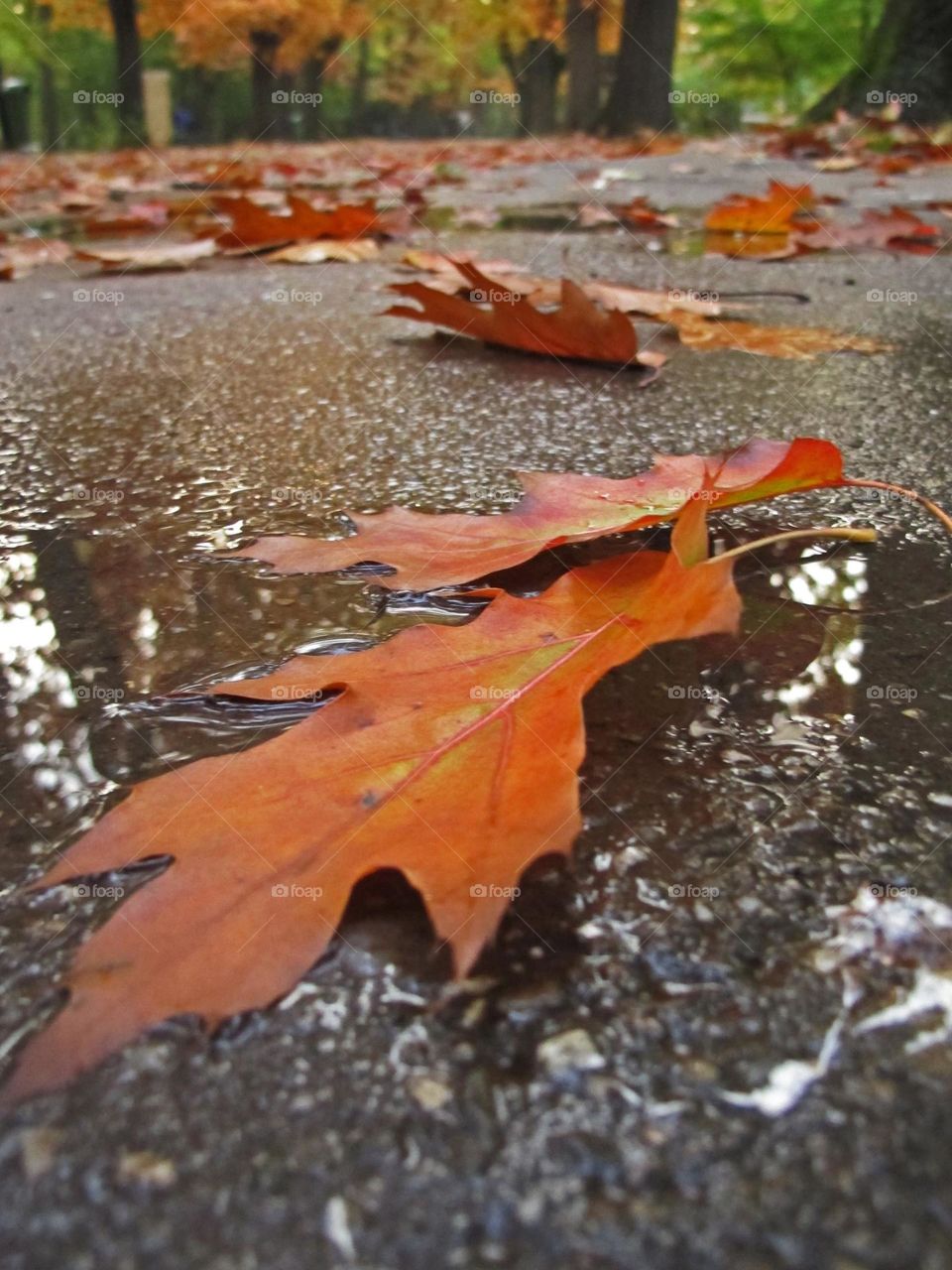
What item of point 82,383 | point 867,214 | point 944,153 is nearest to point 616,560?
point 82,383

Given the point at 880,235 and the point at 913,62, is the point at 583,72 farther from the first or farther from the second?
the point at 880,235

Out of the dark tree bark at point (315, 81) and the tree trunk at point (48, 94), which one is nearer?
the tree trunk at point (48, 94)

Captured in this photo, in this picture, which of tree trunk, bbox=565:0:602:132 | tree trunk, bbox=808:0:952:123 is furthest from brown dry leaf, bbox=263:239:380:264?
tree trunk, bbox=565:0:602:132

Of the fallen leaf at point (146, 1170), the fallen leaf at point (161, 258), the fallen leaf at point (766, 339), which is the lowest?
the fallen leaf at point (146, 1170)

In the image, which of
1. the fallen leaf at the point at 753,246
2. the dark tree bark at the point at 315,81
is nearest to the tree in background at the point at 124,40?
the dark tree bark at the point at 315,81

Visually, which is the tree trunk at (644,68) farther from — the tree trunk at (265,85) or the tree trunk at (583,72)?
the tree trunk at (265,85)

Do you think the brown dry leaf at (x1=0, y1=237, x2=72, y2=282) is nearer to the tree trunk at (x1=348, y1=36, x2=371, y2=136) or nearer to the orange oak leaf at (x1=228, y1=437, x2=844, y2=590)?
the orange oak leaf at (x1=228, y1=437, x2=844, y2=590)

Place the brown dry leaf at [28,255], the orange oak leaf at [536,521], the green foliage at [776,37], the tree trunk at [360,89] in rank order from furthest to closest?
the tree trunk at [360,89]
the green foliage at [776,37]
the brown dry leaf at [28,255]
the orange oak leaf at [536,521]

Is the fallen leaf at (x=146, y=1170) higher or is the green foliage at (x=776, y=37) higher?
the green foliage at (x=776, y=37)

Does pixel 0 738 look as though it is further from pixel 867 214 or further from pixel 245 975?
pixel 867 214
